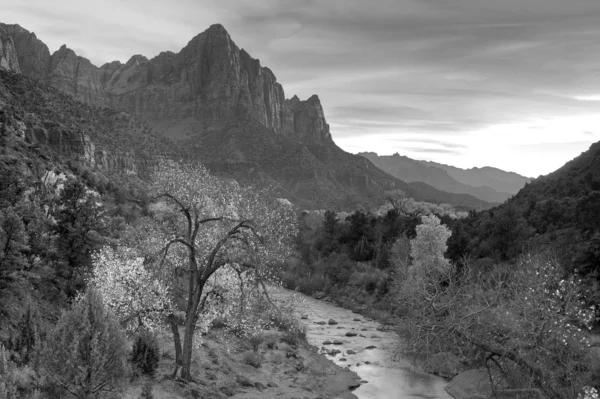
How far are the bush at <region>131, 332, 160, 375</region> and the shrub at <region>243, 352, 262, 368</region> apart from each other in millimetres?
9727

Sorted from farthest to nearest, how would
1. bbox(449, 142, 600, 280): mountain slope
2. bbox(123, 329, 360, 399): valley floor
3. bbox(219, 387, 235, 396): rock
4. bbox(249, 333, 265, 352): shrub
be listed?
1. bbox(449, 142, 600, 280): mountain slope
2. bbox(249, 333, 265, 352): shrub
3. bbox(219, 387, 235, 396): rock
4. bbox(123, 329, 360, 399): valley floor

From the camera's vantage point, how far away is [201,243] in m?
24.9

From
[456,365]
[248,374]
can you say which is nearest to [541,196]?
[456,365]

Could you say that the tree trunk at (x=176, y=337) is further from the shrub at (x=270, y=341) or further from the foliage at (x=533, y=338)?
the shrub at (x=270, y=341)

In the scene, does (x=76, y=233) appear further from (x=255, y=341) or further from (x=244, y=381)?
(x=244, y=381)

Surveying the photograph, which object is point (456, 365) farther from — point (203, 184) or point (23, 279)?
point (23, 279)

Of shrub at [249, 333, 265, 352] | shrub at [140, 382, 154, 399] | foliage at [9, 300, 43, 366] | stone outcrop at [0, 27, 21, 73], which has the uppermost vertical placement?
stone outcrop at [0, 27, 21, 73]

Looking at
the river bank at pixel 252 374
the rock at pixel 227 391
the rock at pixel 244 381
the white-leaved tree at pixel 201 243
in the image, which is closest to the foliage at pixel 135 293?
the white-leaved tree at pixel 201 243

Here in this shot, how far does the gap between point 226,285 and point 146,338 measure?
5.24 meters

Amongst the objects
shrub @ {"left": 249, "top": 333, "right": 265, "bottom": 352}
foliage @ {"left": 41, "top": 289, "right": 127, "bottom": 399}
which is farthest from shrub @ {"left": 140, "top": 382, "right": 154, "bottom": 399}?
shrub @ {"left": 249, "top": 333, "right": 265, "bottom": 352}

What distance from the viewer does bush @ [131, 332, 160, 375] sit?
2400cm

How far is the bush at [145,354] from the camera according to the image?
945 inches

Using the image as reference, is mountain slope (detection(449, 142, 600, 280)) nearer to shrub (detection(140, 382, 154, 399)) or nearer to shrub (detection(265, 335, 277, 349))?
shrub (detection(265, 335, 277, 349))

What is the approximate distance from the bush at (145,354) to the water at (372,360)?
14317 millimetres
